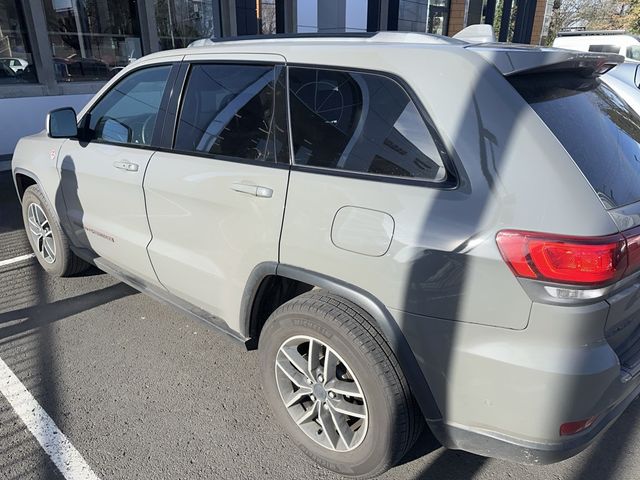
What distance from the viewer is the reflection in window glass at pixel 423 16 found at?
14.7 m

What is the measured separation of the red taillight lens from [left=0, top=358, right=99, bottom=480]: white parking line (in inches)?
80.2

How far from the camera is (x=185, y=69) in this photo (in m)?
2.87

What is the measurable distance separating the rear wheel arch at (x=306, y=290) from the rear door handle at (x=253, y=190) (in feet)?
1.03

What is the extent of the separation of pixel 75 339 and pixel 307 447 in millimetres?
1911

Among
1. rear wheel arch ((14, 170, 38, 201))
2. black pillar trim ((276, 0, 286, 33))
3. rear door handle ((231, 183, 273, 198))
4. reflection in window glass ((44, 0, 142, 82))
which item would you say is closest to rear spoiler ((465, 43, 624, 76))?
rear door handle ((231, 183, 273, 198))

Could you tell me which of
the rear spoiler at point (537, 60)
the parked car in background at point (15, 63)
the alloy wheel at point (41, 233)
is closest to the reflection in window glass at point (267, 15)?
the parked car in background at point (15, 63)

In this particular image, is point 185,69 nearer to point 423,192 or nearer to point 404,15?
point 423,192

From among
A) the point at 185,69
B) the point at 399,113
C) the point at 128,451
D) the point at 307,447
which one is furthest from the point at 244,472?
the point at 185,69

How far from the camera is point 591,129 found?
198 centimetres

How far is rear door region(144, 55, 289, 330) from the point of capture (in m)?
2.34

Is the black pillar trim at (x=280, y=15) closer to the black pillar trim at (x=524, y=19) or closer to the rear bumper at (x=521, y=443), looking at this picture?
the rear bumper at (x=521, y=443)

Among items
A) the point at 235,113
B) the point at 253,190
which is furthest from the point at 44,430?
the point at 235,113

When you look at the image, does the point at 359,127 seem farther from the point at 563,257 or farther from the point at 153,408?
the point at 153,408

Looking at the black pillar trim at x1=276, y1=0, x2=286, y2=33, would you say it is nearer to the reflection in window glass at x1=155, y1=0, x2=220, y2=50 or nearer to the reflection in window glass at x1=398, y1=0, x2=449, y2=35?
the reflection in window glass at x1=155, y1=0, x2=220, y2=50
